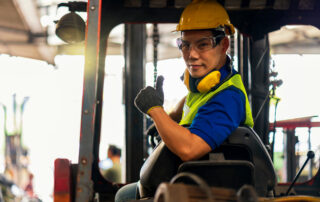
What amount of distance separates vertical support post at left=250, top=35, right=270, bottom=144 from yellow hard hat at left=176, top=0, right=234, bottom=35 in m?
0.77

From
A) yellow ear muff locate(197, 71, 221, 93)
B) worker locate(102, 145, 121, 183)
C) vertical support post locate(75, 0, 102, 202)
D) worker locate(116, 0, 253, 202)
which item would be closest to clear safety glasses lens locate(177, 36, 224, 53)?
worker locate(116, 0, 253, 202)

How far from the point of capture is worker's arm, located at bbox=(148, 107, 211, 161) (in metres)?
2.23

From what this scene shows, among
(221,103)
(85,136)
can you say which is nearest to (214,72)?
(221,103)

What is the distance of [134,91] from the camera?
15.3 ft

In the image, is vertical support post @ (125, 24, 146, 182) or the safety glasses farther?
vertical support post @ (125, 24, 146, 182)

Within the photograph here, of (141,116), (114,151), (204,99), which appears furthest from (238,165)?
(114,151)

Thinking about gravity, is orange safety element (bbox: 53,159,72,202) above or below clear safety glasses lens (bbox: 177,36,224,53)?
below

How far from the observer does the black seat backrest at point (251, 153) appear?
2.31m

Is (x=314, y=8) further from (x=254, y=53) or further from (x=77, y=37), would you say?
(x=77, y=37)

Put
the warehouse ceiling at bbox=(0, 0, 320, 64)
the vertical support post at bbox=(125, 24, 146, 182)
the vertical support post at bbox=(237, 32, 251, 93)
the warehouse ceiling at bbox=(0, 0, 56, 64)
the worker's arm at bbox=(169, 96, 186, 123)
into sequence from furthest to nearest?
the warehouse ceiling at bbox=(0, 0, 56, 64)
the warehouse ceiling at bbox=(0, 0, 320, 64)
the vertical support post at bbox=(125, 24, 146, 182)
the vertical support post at bbox=(237, 32, 251, 93)
the worker's arm at bbox=(169, 96, 186, 123)

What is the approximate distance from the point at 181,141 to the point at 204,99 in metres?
0.33

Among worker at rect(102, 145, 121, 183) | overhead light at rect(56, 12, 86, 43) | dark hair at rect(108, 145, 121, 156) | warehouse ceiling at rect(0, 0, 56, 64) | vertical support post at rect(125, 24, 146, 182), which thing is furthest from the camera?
warehouse ceiling at rect(0, 0, 56, 64)

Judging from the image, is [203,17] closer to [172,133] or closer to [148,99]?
[148,99]

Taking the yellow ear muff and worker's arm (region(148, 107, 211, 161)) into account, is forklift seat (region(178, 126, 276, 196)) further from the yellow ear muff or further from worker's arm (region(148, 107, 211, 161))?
the yellow ear muff
